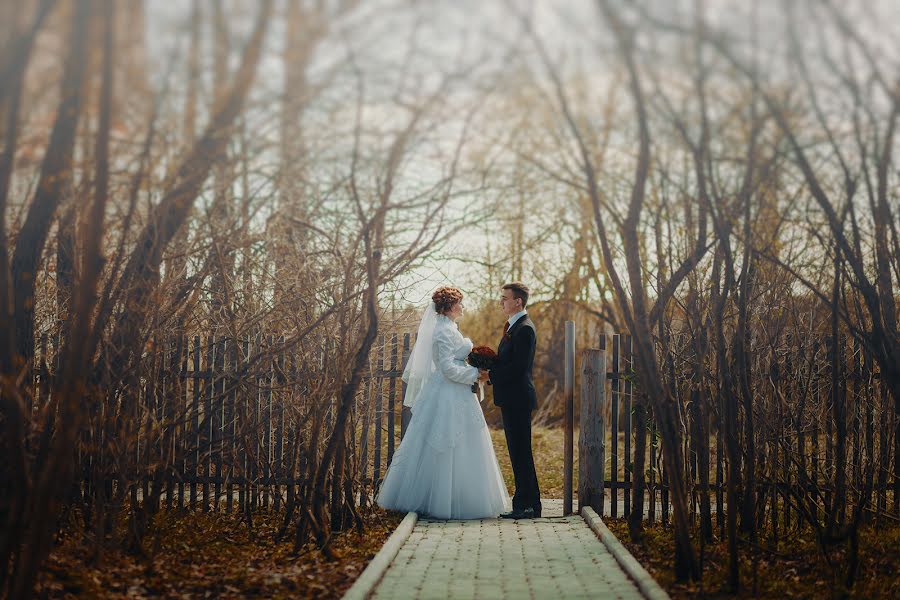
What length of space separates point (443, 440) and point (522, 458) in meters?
0.76

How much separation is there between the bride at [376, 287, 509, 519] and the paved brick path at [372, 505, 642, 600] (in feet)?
0.91

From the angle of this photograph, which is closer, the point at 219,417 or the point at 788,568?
the point at 788,568

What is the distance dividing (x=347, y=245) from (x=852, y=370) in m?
4.77

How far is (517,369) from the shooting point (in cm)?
920

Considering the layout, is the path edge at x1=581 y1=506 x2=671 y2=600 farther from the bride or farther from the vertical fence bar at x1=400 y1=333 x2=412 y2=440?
the vertical fence bar at x1=400 y1=333 x2=412 y2=440

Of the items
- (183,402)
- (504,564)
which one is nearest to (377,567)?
(504,564)

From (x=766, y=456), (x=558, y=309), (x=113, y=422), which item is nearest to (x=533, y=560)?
(x=766, y=456)

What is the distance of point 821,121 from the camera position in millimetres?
6023

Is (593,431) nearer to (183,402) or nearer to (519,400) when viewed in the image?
(519,400)

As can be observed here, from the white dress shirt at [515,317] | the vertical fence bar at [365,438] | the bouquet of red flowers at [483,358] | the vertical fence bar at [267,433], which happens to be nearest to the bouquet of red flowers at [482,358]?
the bouquet of red flowers at [483,358]

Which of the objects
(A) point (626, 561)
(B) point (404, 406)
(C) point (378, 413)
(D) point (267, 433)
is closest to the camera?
(A) point (626, 561)

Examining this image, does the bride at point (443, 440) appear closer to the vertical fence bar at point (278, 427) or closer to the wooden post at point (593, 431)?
the wooden post at point (593, 431)

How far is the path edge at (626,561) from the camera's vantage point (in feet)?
18.4

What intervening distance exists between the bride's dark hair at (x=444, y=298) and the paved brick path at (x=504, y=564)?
79.2 inches
